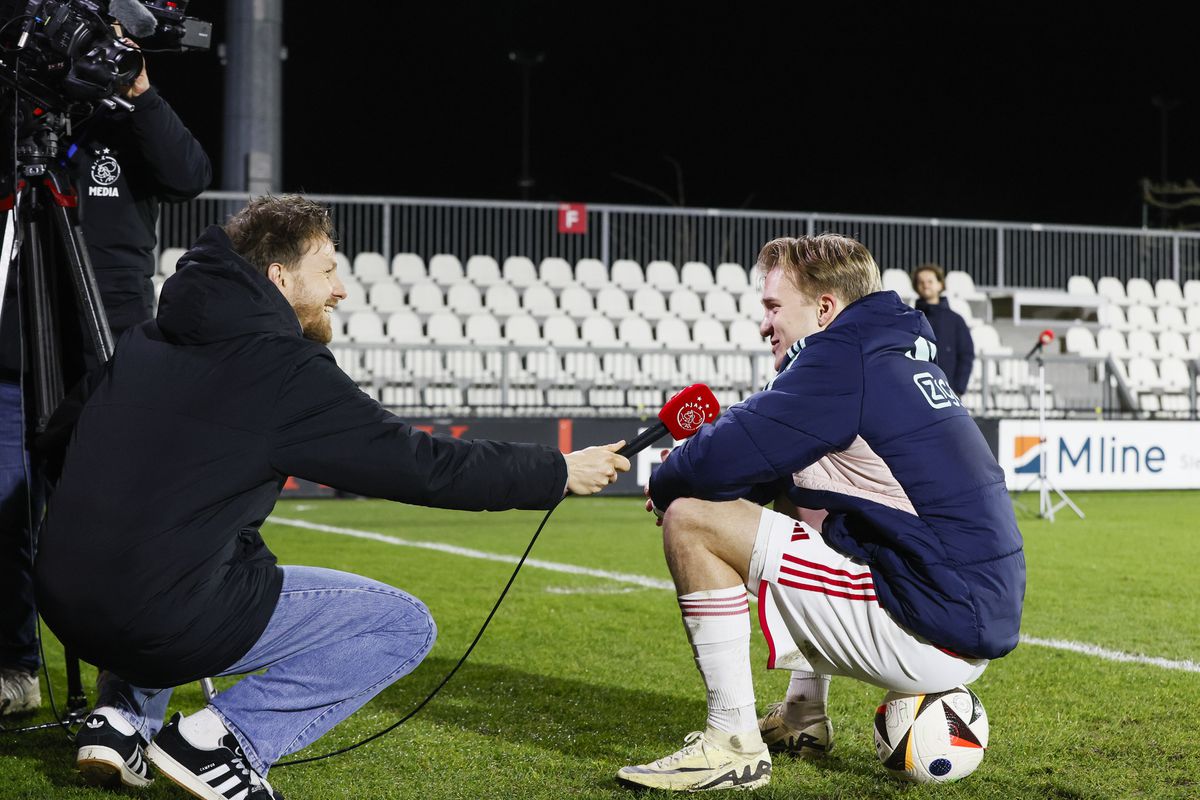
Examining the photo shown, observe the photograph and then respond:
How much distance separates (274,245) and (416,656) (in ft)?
3.21

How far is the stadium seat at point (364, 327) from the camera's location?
49.5 ft

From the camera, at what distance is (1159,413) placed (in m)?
16.8

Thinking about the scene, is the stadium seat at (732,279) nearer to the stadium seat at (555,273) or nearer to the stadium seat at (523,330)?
the stadium seat at (555,273)

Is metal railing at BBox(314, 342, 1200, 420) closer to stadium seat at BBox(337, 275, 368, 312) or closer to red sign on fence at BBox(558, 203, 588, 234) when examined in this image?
stadium seat at BBox(337, 275, 368, 312)

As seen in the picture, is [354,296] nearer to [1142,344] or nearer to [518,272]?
[518,272]

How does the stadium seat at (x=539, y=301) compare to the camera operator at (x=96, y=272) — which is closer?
the camera operator at (x=96, y=272)

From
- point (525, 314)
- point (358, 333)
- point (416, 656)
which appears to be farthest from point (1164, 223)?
point (416, 656)

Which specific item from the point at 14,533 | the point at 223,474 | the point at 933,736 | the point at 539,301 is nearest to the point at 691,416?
the point at 933,736

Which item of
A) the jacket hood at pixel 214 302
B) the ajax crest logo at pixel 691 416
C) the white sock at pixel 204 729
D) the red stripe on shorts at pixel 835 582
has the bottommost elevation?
the white sock at pixel 204 729

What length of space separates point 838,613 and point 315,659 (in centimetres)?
121

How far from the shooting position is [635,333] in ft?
53.5

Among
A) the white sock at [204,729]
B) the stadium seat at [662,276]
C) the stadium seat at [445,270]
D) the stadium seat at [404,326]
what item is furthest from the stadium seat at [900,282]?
the white sock at [204,729]

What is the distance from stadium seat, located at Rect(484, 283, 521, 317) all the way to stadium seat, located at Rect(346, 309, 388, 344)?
58.6 inches

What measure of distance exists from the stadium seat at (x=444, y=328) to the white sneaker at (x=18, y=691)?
11395 millimetres
